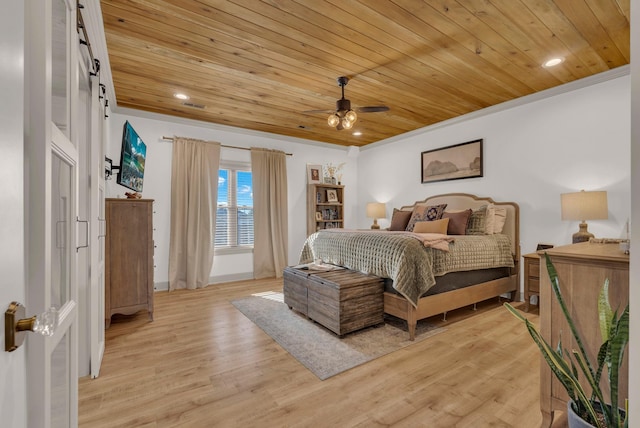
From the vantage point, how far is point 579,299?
130 cm

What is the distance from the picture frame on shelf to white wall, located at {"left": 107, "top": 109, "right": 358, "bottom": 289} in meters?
0.10

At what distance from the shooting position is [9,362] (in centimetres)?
55

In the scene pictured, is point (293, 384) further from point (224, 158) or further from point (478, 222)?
point (224, 158)

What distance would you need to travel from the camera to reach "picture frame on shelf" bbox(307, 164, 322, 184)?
18.4ft

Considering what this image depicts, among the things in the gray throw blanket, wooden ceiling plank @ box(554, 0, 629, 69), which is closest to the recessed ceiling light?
wooden ceiling plank @ box(554, 0, 629, 69)

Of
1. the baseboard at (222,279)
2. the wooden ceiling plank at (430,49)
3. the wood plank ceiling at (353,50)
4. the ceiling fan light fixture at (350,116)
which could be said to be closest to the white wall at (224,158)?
the baseboard at (222,279)

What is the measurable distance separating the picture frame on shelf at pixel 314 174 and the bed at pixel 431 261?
1.97 meters

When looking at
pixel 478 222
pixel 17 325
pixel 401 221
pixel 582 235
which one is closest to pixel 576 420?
pixel 17 325

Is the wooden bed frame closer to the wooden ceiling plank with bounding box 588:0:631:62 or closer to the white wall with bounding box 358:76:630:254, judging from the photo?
the white wall with bounding box 358:76:630:254

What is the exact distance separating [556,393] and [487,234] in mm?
2501

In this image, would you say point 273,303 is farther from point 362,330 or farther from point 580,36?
point 580,36

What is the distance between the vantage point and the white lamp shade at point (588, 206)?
2.82m

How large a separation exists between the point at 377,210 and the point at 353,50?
3.20m

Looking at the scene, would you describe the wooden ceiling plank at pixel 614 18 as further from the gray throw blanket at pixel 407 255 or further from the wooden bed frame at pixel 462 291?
the gray throw blanket at pixel 407 255
